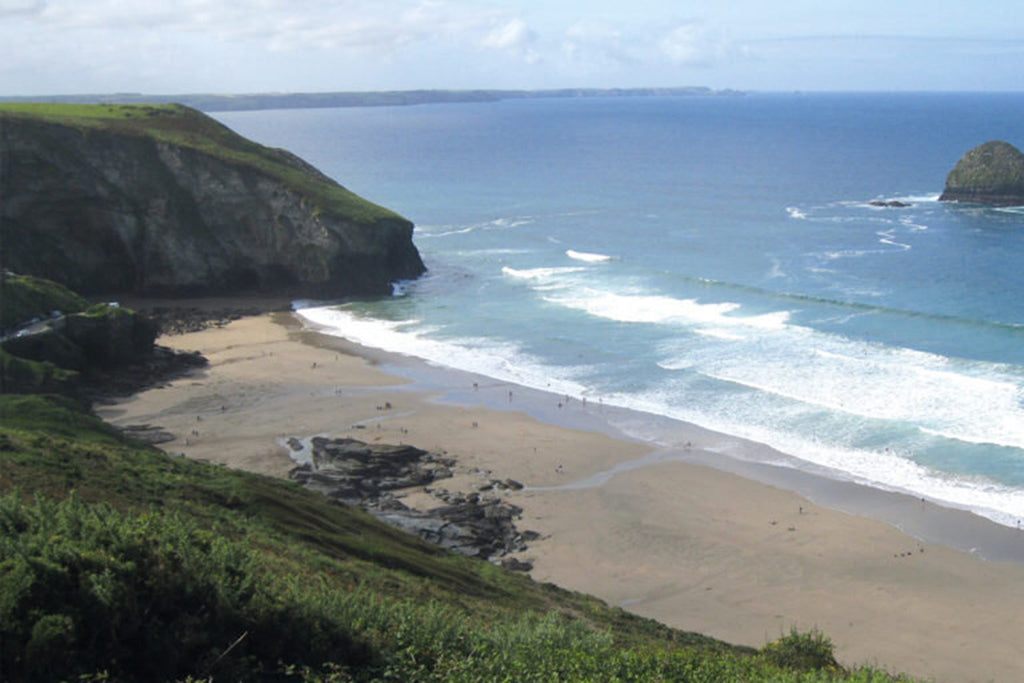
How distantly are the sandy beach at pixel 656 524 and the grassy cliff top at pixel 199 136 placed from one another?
24531mm

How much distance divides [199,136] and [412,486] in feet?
163

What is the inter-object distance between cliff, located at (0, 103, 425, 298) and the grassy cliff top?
0.62 feet

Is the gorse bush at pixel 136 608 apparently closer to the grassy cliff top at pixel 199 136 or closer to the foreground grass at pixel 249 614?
the foreground grass at pixel 249 614

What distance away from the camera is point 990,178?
10431 cm

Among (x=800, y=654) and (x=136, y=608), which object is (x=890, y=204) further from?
(x=136, y=608)

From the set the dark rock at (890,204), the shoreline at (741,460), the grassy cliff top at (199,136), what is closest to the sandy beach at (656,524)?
the shoreline at (741,460)

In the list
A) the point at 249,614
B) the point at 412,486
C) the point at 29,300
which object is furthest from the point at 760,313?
the point at 249,614

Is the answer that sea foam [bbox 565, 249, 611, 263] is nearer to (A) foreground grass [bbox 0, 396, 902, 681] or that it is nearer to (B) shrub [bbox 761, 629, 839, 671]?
(A) foreground grass [bbox 0, 396, 902, 681]

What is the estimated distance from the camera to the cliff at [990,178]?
104 meters

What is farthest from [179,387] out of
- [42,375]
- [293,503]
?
[293,503]

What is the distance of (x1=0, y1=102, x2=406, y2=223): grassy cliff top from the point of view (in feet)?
239

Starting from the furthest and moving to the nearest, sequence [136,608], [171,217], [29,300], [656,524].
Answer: [171,217] → [29,300] → [656,524] → [136,608]

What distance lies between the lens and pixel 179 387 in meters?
49.2

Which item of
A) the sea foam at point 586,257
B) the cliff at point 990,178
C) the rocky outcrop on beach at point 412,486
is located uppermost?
the cliff at point 990,178
